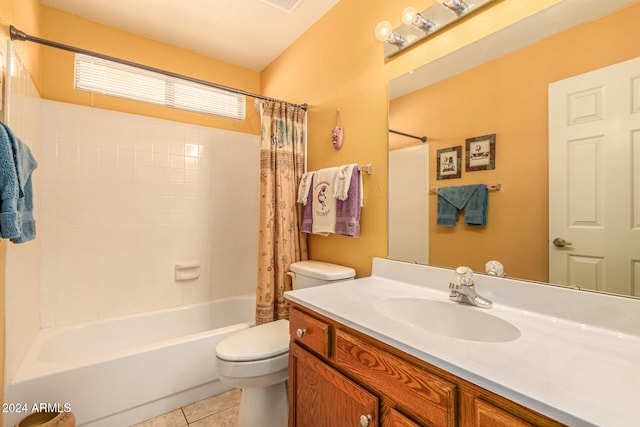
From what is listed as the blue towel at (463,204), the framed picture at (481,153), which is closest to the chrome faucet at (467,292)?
the blue towel at (463,204)

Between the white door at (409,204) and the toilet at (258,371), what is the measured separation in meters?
0.76

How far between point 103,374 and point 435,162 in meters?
1.96

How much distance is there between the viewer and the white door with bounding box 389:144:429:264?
4.58ft

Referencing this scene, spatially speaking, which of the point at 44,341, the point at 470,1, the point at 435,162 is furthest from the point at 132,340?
the point at 470,1

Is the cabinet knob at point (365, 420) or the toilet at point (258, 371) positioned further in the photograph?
the toilet at point (258, 371)

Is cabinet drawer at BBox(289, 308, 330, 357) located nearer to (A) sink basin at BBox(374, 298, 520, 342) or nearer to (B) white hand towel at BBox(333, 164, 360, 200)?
(A) sink basin at BBox(374, 298, 520, 342)

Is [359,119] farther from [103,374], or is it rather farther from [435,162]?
[103,374]

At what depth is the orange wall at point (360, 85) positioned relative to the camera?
55.0 inches

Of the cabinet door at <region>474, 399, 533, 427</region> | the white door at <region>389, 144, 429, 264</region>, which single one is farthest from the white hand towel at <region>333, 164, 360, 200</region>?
the cabinet door at <region>474, 399, 533, 427</region>

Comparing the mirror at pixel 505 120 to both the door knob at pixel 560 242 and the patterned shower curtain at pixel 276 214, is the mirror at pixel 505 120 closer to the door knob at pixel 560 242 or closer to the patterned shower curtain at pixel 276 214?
the door knob at pixel 560 242

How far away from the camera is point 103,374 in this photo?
4.94ft

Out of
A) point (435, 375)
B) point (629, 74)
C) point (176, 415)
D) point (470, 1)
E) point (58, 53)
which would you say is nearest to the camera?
point (435, 375)

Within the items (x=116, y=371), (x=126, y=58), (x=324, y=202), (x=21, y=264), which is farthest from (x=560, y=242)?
(x=126, y=58)

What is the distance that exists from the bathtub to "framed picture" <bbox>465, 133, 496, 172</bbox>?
1651mm
